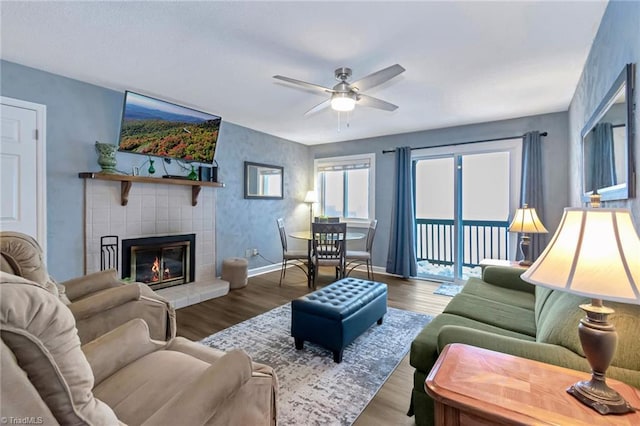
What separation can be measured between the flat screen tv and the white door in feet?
2.26

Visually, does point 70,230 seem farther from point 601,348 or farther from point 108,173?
point 601,348

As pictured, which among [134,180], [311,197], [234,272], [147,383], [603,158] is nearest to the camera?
[147,383]

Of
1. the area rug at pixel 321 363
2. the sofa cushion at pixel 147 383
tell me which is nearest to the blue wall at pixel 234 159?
the area rug at pixel 321 363

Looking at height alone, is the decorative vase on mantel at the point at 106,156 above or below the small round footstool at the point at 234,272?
above

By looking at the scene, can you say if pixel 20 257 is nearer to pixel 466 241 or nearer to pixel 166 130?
pixel 166 130

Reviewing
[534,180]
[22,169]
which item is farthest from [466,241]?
[22,169]

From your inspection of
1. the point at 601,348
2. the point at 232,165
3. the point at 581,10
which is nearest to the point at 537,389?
the point at 601,348

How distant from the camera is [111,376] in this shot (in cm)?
129

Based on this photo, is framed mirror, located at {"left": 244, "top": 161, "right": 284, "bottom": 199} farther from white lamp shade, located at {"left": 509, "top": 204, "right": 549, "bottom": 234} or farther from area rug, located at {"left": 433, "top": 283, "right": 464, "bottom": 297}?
white lamp shade, located at {"left": 509, "top": 204, "right": 549, "bottom": 234}

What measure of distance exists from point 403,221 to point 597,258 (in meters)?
3.99

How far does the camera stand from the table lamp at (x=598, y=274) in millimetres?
839

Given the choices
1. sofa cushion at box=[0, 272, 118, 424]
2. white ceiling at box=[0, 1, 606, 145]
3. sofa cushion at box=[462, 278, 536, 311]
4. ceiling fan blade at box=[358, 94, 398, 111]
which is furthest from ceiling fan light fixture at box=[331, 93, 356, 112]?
sofa cushion at box=[0, 272, 118, 424]

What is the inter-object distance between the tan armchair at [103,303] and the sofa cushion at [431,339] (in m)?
1.62

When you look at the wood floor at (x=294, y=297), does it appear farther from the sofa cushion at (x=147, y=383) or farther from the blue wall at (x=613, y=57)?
the blue wall at (x=613, y=57)
